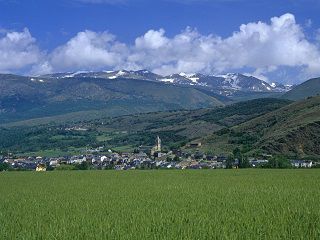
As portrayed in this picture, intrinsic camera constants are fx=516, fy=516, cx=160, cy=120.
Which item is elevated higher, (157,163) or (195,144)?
(195,144)

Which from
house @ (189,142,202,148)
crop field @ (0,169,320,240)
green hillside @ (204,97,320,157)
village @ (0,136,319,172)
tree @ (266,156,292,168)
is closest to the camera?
crop field @ (0,169,320,240)

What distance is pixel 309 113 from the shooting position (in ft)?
534

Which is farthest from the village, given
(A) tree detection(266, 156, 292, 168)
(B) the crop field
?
(B) the crop field

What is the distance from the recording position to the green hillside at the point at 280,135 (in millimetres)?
133500

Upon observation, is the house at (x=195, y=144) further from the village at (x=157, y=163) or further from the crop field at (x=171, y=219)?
the crop field at (x=171, y=219)

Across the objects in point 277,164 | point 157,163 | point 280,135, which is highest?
point 280,135

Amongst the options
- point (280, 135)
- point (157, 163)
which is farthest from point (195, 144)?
point (157, 163)

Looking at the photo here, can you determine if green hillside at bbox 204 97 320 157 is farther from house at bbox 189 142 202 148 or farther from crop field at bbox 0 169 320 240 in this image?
crop field at bbox 0 169 320 240

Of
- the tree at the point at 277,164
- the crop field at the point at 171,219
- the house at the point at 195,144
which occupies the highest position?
the house at the point at 195,144

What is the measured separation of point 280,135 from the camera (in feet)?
464

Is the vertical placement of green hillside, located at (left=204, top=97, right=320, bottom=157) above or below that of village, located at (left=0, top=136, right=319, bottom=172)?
above

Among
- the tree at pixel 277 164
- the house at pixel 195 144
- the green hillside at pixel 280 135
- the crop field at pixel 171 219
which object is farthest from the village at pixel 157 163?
the crop field at pixel 171 219

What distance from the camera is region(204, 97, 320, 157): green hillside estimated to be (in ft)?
438

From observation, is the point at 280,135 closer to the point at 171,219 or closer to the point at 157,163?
the point at 157,163
